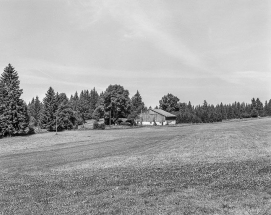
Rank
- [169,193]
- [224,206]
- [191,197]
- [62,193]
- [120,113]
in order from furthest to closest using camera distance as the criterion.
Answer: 1. [120,113]
2. [62,193]
3. [169,193]
4. [191,197]
5. [224,206]

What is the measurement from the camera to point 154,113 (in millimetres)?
122625

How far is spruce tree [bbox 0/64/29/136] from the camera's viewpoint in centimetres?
7219

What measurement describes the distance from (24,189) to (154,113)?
362 feet

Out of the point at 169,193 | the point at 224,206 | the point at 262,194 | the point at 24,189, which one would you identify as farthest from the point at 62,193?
the point at 262,194

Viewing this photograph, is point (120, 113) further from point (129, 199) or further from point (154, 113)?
point (129, 199)

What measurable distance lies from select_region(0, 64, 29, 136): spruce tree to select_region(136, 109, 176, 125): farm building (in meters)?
59.1

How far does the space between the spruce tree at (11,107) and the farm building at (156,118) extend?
59.1 meters

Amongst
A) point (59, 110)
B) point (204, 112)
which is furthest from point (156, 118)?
point (59, 110)

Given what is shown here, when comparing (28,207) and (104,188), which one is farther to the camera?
(104,188)

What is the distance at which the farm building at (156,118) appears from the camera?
119625 millimetres

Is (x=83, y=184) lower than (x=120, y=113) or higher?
lower

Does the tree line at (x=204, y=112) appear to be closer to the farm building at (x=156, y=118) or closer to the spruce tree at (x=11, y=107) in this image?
the farm building at (x=156, y=118)

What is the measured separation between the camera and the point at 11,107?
240 ft

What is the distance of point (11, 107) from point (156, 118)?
66357 mm
